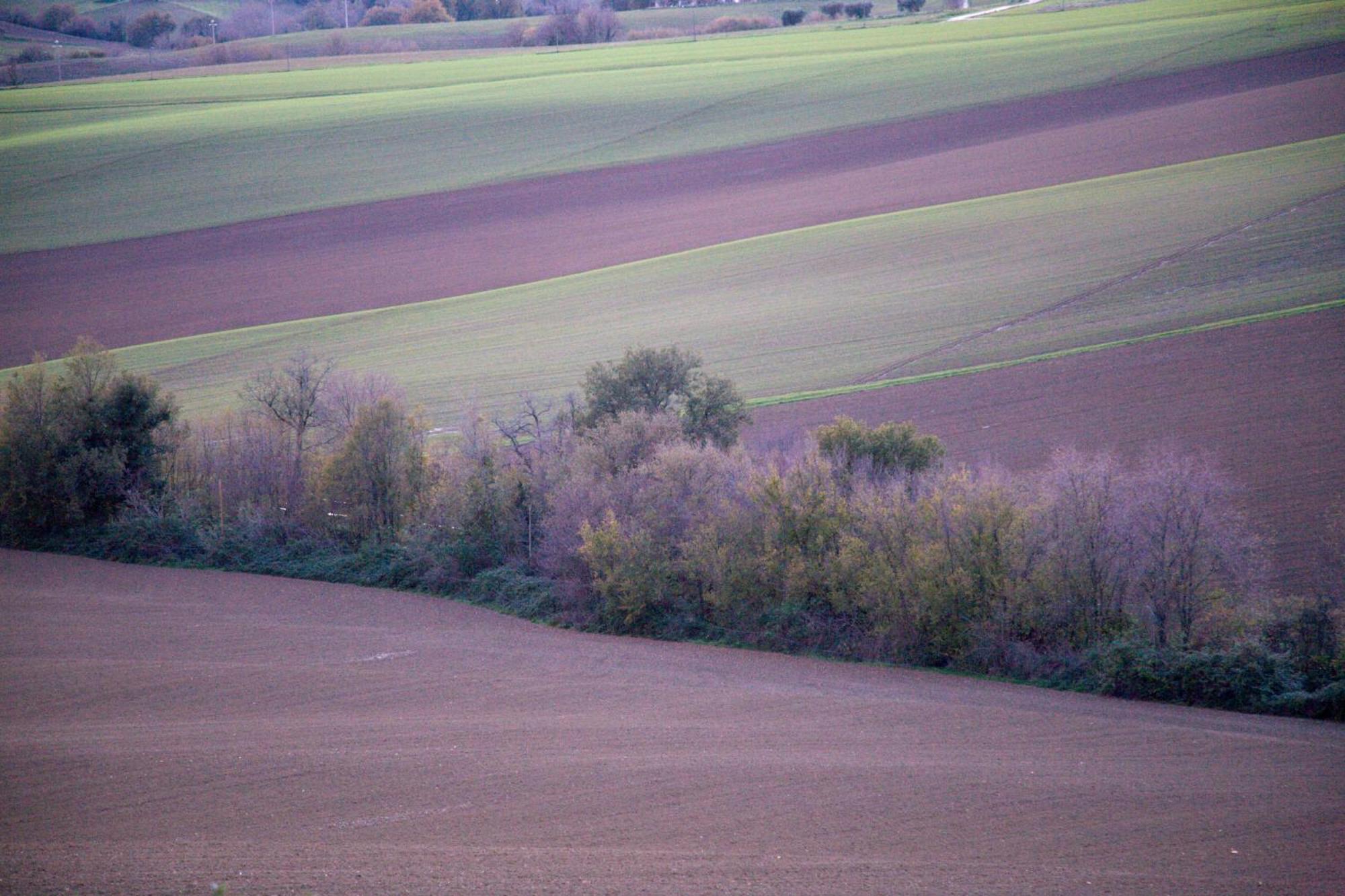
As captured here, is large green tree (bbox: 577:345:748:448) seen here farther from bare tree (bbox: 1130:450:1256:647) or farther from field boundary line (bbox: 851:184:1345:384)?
bare tree (bbox: 1130:450:1256:647)

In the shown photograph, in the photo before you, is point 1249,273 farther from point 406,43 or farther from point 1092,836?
point 406,43

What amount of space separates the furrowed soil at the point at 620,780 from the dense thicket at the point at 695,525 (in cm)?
150

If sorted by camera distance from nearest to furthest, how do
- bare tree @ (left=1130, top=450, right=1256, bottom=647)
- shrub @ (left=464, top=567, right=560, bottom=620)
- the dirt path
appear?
bare tree @ (left=1130, top=450, right=1256, bottom=647) → shrub @ (left=464, top=567, right=560, bottom=620) → the dirt path

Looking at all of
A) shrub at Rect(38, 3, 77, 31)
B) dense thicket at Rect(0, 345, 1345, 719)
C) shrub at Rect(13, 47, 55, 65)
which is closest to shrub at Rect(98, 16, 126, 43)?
shrub at Rect(38, 3, 77, 31)

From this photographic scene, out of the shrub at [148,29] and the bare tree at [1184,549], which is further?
the shrub at [148,29]

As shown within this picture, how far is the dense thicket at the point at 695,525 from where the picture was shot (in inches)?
763

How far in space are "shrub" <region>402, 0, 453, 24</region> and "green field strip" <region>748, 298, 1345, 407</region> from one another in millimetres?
104175

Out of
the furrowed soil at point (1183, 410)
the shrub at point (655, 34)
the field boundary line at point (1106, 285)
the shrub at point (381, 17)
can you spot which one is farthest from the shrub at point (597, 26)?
the furrowed soil at point (1183, 410)

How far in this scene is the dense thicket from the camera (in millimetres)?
19375

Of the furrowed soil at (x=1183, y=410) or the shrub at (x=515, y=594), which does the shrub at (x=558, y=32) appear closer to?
the furrowed soil at (x=1183, y=410)

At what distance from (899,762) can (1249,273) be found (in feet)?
108

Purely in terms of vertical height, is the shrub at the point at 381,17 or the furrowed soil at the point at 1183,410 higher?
the shrub at the point at 381,17

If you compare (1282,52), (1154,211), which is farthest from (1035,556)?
(1282,52)

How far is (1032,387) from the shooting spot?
3453 centimetres
